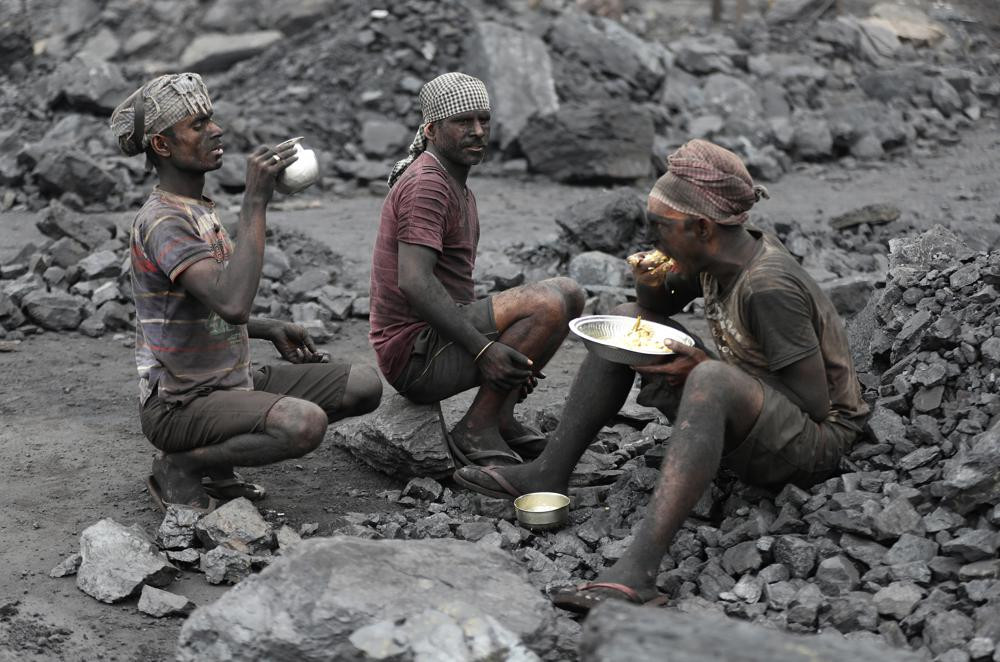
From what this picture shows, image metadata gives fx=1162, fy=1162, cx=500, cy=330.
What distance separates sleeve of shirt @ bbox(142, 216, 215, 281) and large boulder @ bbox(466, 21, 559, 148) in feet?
28.7

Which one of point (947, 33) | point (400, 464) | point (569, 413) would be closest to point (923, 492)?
→ point (569, 413)

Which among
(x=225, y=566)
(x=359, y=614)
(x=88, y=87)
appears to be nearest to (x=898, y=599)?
Result: (x=359, y=614)

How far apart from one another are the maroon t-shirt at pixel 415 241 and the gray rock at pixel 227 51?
35.0ft

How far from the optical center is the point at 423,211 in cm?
512

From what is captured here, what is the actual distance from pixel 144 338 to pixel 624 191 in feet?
17.7

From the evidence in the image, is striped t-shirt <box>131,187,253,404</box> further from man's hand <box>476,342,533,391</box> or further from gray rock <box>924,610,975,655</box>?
gray rock <box>924,610,975,655</box>

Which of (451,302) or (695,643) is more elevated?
(695,643)

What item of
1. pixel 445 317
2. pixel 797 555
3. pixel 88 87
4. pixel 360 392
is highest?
pixel 445 317

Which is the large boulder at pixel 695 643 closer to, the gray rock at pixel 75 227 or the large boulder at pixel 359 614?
the large boulder at pixel 359 614

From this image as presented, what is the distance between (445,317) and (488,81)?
8.98 metres

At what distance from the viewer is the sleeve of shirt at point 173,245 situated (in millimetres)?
4523

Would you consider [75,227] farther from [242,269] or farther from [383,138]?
[242,269]

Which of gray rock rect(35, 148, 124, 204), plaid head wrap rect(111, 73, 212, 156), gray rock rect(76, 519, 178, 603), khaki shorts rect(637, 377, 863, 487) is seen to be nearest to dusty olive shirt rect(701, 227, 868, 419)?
khaki shorts rect(637, 377, 863, 487)

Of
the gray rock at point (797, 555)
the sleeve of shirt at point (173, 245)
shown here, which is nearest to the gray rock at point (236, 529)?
the sleeve of shirt at point (173, 245)
